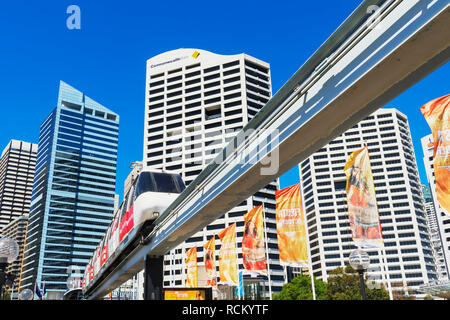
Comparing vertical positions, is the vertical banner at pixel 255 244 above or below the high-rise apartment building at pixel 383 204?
below

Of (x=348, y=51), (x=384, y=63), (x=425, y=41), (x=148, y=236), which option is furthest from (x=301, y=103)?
(x=148, y=236)

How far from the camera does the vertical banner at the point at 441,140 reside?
1551cm

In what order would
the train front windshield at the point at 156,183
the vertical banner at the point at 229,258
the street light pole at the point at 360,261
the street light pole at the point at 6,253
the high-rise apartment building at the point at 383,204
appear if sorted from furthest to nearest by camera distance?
1. the high-rise apartment building at the point at 383,204
2. the vertical banner at the point at 229,258
3. the train front windshield at the point at 156,183
4. the street light pole at the point at 360,261
5. the street light pole at the point at 6,253

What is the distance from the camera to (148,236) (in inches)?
749

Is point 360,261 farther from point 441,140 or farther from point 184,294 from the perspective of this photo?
point 184,294

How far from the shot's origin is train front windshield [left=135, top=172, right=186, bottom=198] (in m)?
18.0

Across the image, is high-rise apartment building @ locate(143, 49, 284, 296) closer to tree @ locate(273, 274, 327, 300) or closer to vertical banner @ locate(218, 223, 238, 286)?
tree @ locate(273, 274, 327, 300)

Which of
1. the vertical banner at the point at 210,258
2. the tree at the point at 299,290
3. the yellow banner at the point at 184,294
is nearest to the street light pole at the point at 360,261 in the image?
the yellow banner at the point at 184,294

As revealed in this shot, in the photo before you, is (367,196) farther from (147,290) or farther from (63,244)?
(63,244)

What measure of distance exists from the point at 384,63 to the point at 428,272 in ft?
544

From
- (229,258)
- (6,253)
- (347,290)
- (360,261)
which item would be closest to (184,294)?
(6,253)

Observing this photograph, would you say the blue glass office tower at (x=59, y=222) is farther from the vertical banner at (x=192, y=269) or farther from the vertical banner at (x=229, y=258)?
the vertical banner at (x=229, y=258)

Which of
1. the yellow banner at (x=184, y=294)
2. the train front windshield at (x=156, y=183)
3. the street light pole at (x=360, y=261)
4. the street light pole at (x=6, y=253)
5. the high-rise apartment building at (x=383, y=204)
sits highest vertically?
the high-rise apartment building at (x=383, y=204)

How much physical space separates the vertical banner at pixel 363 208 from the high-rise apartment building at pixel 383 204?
132 meters
